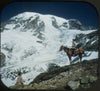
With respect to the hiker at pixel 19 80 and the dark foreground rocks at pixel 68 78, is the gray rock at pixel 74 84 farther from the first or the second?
the hiker at pixel 19 80

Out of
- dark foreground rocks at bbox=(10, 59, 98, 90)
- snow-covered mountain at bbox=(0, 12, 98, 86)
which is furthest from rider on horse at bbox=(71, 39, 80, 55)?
dark foreground rocks at bbox=(10, 59, 98, 90)

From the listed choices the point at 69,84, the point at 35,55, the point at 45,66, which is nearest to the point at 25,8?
the point at 35,55

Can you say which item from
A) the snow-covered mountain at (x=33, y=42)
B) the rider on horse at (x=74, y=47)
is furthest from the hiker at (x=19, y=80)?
the rider on horse at (x=74, y=47)

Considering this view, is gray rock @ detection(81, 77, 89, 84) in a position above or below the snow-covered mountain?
below

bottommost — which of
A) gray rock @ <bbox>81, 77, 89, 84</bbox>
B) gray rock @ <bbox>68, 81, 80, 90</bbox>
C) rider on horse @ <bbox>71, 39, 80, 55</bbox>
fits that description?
gray rock @ <bbox>68, 81, 80, 90</bbox>

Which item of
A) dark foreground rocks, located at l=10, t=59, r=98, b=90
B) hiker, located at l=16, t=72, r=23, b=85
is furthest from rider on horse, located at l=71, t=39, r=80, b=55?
hiker, located at l=16, t=72, r=23, b=85

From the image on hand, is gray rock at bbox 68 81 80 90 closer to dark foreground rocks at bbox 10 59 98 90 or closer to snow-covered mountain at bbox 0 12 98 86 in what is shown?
dark foreground rocks at bbox 10 59 98 90
